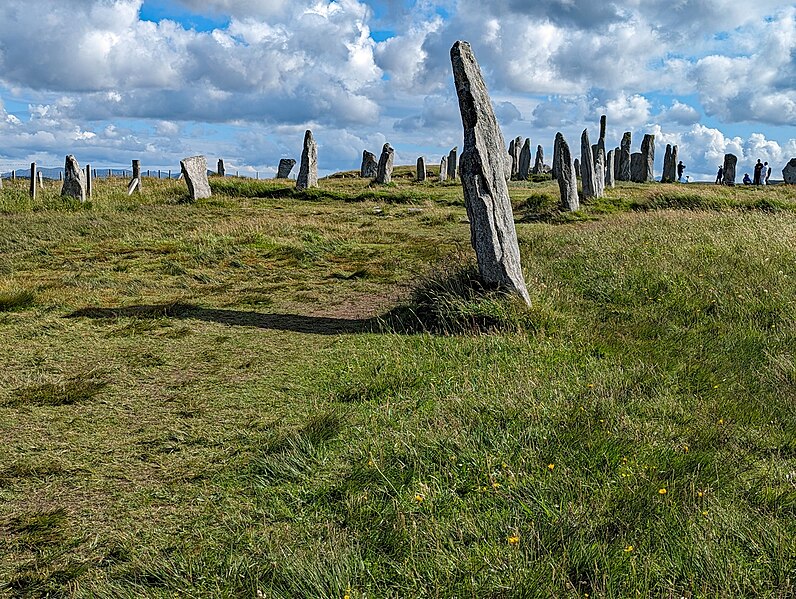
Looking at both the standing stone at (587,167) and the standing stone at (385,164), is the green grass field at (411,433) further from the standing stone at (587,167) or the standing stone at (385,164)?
the standing stone at (385,164)

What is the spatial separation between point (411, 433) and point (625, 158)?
1622 inches

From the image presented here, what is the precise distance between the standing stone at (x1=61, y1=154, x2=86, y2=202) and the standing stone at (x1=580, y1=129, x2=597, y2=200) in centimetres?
1719

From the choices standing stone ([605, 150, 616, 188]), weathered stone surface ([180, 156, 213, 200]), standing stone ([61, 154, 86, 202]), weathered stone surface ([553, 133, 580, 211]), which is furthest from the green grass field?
standing stone ([605, 150, 616, 188])

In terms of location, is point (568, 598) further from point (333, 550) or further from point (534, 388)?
point (534, 388)

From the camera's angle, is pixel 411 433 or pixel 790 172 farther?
pixel 790 172

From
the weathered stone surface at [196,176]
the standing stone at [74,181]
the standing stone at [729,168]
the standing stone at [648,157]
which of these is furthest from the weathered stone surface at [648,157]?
the standing stone at [74,181]

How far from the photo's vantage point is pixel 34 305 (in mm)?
9484

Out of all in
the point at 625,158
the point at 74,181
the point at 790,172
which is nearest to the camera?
the point at 74,181

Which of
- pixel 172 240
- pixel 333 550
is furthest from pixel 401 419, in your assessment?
pixel 172 240

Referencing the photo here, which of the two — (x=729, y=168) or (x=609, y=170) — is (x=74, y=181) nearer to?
(x=609, y=170)

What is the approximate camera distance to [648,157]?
137 ft

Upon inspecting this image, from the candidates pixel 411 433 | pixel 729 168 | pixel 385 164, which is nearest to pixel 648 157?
pixel 729 168

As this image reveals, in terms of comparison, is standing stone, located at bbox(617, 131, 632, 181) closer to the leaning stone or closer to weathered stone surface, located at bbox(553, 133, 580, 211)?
the leaning stone

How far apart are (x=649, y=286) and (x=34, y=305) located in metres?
8.67
